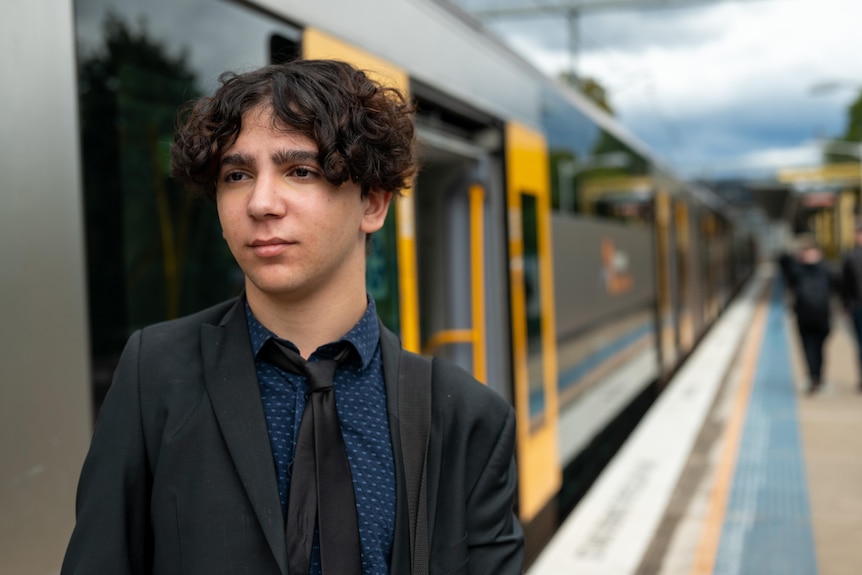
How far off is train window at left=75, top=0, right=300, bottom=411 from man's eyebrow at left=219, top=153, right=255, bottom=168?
35.4 inches

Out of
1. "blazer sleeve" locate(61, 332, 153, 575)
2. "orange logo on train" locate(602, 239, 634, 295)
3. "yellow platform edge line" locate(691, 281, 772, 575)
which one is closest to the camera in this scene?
"blazer sleeve" locate(61, 332, 153, 575)

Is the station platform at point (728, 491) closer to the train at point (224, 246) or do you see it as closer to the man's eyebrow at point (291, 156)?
the train at point (224, 246)

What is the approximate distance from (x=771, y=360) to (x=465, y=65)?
38.7 feet

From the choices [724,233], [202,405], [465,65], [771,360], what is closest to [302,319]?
[202,405]

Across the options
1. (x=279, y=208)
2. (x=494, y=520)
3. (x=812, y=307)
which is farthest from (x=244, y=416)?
(x=812, y=307)

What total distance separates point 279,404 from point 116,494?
0.25 m

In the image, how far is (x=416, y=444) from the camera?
144 cm

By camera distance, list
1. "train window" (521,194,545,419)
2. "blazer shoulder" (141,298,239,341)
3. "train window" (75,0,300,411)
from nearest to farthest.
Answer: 1. "blazer shoulder" (141,298,239,341)
2. "train window" (75,0,300,411)
3. "train window" (521,194,545,419)

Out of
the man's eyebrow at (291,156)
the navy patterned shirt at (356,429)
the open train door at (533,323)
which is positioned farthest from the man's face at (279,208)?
the open train door at (533,323)

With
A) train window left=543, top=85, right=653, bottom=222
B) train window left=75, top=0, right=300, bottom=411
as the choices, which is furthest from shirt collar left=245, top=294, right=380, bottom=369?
train window left=543, top=85, right=653, bottom=222

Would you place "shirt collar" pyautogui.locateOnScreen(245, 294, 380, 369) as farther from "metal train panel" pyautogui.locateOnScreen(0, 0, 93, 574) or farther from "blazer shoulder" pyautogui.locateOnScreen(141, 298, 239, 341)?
"metal train panel" pyautogui.locateOnScreen(0, 0, 93, 574)

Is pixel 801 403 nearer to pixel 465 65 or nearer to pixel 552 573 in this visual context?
pixel 552 573

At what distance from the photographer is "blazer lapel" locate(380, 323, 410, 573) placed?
140 centimetres

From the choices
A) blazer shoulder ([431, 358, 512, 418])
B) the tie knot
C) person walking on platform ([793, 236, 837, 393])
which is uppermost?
the tie knot
